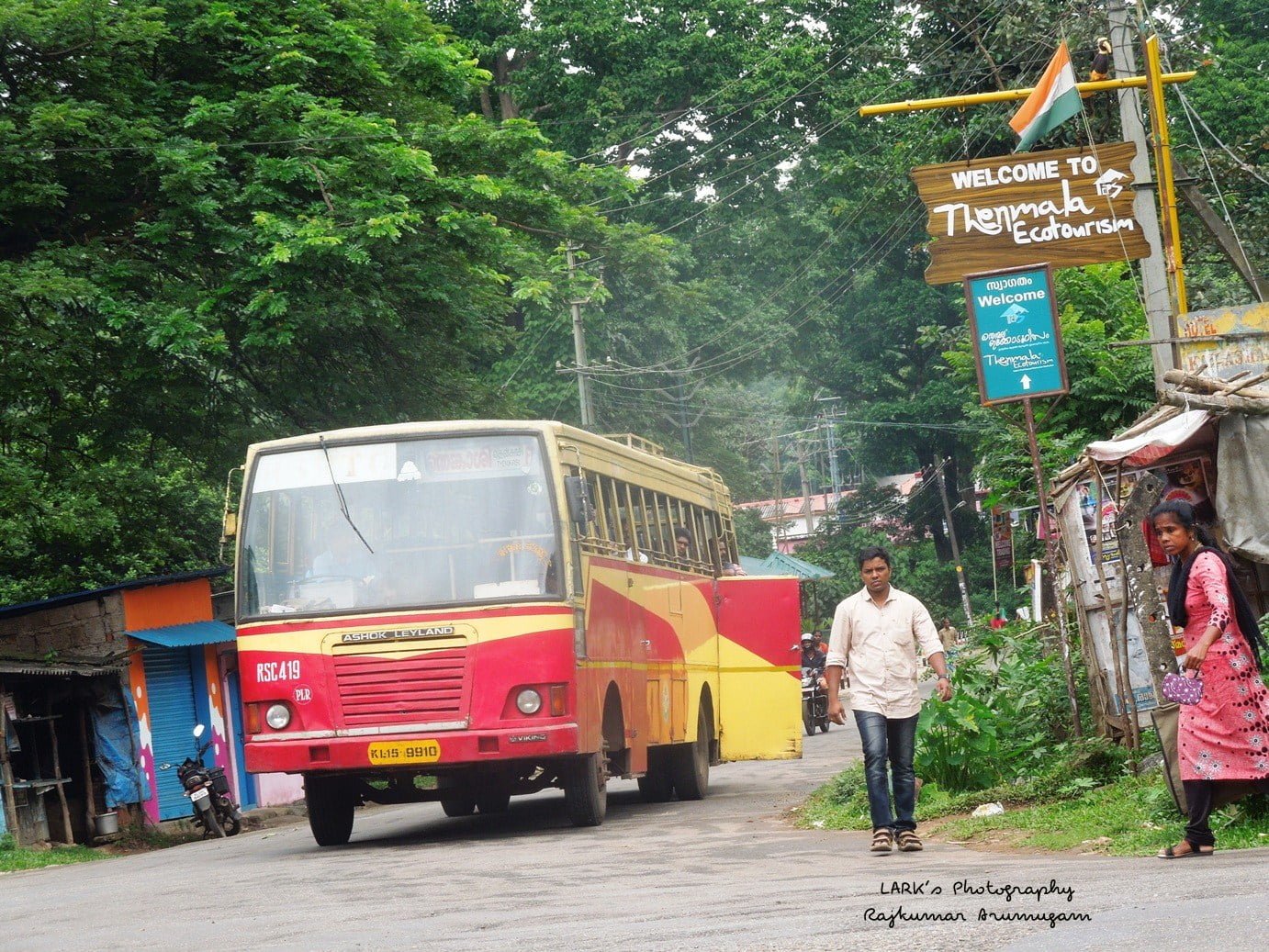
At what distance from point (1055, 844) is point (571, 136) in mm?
31997

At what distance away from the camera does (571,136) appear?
40031 millimetres

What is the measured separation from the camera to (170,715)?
2341 cm

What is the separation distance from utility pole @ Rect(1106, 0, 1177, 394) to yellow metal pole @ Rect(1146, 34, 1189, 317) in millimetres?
147

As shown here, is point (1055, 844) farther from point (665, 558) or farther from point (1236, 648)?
point (665, 558)

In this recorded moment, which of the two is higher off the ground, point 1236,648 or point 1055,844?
point 1236,648

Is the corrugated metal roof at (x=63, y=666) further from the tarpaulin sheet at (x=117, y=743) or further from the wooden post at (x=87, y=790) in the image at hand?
the wooden post at (x=87, y=790)

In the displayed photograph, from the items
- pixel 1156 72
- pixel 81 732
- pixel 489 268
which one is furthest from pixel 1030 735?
pixel 81 732

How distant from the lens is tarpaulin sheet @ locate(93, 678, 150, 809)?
2202cm

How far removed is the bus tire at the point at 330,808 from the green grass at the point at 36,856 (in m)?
4.76

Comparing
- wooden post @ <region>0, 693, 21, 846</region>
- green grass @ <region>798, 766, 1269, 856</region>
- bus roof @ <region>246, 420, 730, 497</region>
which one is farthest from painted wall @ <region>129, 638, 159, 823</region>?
green grass @ <region>798, 766, 1269, 856</region>

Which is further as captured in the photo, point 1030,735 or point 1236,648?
point 1030,735

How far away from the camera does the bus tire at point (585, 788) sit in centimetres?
1365

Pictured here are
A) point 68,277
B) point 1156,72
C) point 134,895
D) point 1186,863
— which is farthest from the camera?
point 68,277

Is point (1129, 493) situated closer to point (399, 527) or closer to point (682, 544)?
point (399, 527)
